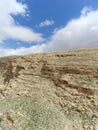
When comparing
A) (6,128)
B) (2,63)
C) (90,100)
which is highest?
(2,63)

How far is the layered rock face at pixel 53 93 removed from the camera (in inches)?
881

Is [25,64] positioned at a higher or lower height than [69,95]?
higher

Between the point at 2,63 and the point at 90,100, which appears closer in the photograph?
the point at 90,100

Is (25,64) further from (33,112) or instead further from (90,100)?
(90,100)

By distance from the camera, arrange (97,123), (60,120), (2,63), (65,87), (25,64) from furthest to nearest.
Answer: (2,63) → (25,64) → (65,87) → (60,120) → (97,123)

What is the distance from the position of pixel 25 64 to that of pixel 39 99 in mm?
8322

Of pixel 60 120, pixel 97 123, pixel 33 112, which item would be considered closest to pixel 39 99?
pixel 33 112

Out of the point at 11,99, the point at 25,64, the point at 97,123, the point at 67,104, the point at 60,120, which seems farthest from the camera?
the point at 25,64

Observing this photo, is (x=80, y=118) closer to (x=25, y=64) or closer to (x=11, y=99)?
(x=11, y=99)

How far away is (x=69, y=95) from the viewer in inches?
969

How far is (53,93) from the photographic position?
26.2 meters

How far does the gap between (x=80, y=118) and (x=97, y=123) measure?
1.70 meters

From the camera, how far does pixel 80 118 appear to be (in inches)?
869

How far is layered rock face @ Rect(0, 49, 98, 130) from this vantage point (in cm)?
2238
